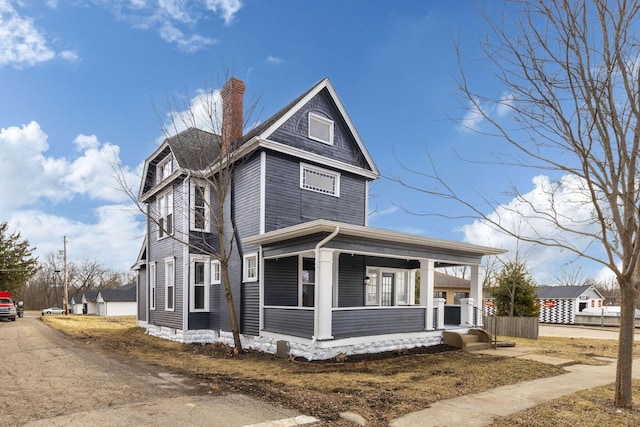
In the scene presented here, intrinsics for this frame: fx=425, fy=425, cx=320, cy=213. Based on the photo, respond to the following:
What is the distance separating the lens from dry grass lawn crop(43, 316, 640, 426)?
6484 millimetres

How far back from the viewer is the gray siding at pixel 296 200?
45.0ft

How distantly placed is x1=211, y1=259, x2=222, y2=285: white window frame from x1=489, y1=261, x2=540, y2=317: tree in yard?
576 inches

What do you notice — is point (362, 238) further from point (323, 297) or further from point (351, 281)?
point (351, 281)

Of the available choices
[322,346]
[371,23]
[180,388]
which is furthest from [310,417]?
[371,23]

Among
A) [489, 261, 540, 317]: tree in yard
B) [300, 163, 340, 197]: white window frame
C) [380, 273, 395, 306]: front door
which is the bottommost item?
[489, 261, 540, 317]: tree in yard

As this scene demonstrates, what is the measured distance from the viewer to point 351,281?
14.7m

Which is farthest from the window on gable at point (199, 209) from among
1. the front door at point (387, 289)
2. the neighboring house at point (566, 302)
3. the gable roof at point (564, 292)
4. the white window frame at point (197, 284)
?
the gable roof at point (564, 292)

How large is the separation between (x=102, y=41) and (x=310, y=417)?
1222 cm

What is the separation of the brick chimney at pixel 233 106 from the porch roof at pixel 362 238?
455 centimetres

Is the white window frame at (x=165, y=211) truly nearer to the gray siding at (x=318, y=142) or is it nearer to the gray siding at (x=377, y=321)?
the gray siding at (x=318, y=142)

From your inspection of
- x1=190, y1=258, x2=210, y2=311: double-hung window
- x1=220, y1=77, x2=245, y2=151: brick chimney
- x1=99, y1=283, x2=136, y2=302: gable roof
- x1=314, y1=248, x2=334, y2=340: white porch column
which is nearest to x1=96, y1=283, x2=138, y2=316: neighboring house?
x1=99, y1=283, x2=136, y2=302: gable roof

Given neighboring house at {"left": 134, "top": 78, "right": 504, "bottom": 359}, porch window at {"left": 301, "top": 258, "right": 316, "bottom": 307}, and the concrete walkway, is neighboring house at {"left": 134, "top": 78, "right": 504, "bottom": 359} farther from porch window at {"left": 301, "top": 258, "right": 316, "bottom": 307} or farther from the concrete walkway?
the concrete walkway

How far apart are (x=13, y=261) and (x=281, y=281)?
39.0m

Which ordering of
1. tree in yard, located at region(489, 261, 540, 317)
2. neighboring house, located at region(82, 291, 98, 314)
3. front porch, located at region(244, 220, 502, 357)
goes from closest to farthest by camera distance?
front porch, located at region(244, 220, 502, 357) < tree in yard, located at region(489, 261, 540, 317) < neighboring house, located at region(82, 291, 98, 314)
